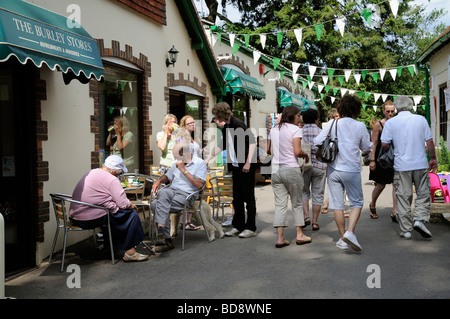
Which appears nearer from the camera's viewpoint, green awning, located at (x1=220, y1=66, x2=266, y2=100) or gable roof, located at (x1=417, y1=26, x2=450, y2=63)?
gable roof, located at (x1=417, y1=26, x2=450, y2=63)

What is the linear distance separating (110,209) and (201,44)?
6334 mm

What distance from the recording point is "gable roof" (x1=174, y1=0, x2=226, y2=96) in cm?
998

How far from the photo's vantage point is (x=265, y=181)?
13656 millimetres

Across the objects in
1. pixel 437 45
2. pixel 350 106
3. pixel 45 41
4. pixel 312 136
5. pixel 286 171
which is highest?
pixel 437 45

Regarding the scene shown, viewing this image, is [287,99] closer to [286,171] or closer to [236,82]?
[236,82]

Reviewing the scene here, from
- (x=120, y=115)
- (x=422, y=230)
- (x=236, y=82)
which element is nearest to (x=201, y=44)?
(x=236, y=82)

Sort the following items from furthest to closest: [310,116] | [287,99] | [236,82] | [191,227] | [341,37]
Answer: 1. [341,37]
2. [287,99]
3. [236,82]
4. [191,227]
5. [310,116]

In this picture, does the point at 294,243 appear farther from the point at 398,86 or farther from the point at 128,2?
the point at 398,86

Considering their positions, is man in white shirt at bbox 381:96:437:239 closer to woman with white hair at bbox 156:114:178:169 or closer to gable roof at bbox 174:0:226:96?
woman with white hair at bbox 156:114:178:169

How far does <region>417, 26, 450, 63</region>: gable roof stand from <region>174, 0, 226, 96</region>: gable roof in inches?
208

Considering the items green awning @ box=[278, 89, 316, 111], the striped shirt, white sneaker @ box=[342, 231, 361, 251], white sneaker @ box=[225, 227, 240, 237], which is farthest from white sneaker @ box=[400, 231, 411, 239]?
green awning @ box=[278, 89, 316, 111]

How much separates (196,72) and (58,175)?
571cm

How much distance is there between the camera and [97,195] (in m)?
5.07

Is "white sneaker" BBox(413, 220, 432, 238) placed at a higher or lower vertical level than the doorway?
lower
